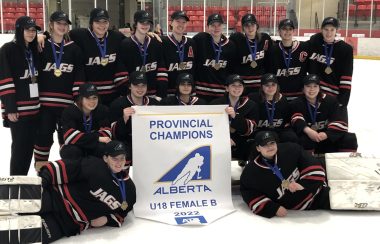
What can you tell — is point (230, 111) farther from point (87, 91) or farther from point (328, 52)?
point (328, 52)

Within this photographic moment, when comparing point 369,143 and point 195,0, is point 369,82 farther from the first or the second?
point 195,0

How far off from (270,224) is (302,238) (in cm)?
26

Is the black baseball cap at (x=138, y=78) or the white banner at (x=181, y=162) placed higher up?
the black baseball cap at (x=138, y=78)

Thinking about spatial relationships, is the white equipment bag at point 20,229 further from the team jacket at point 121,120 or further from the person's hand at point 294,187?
the person's hand at point 294,187

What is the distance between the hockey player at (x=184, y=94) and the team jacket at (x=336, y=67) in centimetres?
129

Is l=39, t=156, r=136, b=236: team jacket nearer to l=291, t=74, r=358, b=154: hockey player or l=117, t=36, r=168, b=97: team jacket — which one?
l=117, t=36, r=168, b=97: team jacket

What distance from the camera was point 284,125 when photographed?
367cm

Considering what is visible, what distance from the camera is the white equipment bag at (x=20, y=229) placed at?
2.35 metres

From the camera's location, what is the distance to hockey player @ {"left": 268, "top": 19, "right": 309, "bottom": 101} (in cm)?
397

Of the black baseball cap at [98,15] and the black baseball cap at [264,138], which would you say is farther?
the black baseball cap at [98,15]

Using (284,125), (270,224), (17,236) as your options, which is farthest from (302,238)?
(17,236)

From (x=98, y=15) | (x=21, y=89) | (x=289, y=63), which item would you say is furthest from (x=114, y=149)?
(x=289, y=63)

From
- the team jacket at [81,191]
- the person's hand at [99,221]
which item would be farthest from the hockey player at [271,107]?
the person's hand at [99,221]

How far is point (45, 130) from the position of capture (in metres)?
3.47
